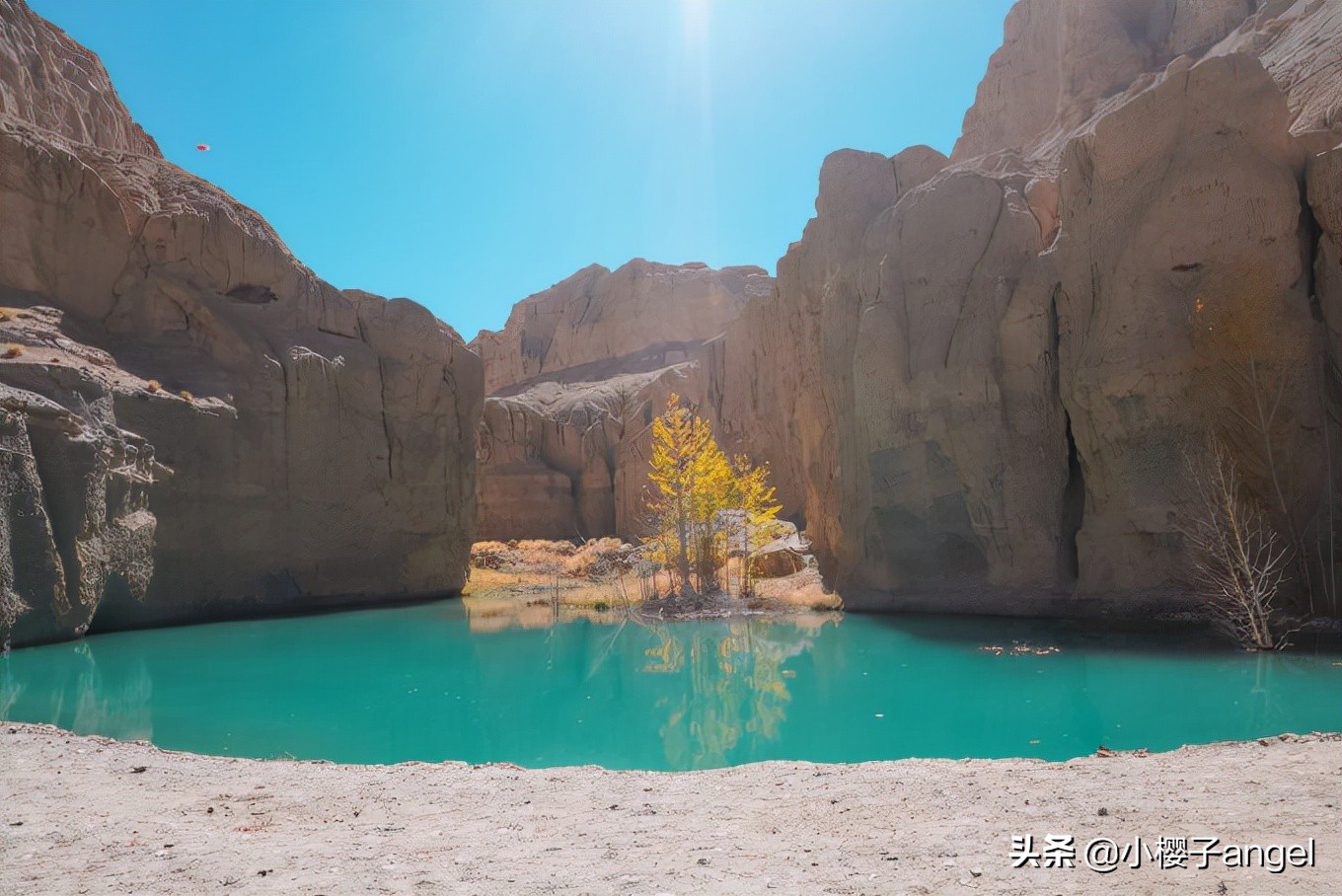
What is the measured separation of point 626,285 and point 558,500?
2717cm

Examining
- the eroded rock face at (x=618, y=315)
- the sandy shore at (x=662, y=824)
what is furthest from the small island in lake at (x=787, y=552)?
the eroded rock face at (x=618, y=315)

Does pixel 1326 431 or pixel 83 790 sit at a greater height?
pixel 1326 431

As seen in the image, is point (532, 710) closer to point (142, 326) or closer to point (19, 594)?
point (19, 594)

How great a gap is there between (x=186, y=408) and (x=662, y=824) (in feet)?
76.6

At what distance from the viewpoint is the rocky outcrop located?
152 ft

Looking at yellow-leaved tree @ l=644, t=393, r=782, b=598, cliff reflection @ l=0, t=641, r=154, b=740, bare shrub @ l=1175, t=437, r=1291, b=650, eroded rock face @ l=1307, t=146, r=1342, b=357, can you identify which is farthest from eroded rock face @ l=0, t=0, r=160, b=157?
eroded rock face @ l=1307, t=146, r=1342, b=357

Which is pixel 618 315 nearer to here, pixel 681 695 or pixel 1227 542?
pixel 1227 542

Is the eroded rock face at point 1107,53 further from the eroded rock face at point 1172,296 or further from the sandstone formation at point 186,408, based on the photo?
the sandstone formation at point 186,408

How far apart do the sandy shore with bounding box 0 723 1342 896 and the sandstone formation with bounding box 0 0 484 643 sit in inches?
539

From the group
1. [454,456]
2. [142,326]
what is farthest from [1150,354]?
[142,326]

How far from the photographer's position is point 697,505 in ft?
84.1

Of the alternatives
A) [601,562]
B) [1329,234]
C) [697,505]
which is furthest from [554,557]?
[1329,234]

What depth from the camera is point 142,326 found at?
25344 millimetres

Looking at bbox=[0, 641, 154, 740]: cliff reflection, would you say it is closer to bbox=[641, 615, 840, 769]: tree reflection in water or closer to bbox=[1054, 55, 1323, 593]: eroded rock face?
bbox=[641, 615, 840, 769]: tree reflection in water
